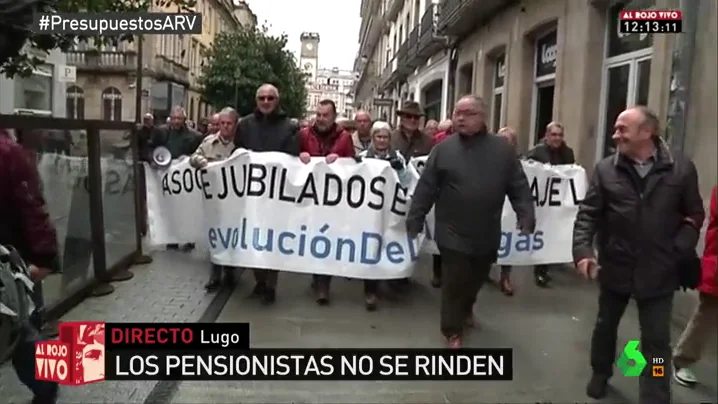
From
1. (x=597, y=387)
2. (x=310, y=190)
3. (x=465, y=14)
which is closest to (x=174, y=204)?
(x=310, y=190)

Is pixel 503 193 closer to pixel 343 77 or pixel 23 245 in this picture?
pixel 23 245

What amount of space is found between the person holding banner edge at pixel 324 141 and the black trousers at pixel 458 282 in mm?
1378

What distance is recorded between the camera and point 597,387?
3.36 meters

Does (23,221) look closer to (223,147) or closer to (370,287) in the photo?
(370,287)

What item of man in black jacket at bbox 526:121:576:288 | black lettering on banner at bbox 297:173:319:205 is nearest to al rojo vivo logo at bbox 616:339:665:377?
black lettering on banner at bbox 297:173:319:205

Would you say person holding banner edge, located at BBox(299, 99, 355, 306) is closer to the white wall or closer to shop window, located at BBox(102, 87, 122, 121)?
the white wall

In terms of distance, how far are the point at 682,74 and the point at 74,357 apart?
2.26m

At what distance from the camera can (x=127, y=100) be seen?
8797mm

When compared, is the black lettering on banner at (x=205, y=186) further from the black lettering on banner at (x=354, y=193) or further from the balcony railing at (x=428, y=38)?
the balcony railing at (x=428, y=38)

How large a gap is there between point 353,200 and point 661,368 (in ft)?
9.09

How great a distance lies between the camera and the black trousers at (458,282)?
4.09m

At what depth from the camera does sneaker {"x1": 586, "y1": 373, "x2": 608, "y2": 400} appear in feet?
10.9

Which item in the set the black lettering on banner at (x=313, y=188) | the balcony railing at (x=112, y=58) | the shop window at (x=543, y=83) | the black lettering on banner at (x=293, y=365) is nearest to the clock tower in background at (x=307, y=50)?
the balcony railing at (x=112, y=58)

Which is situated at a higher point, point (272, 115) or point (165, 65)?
point (165, 65)
